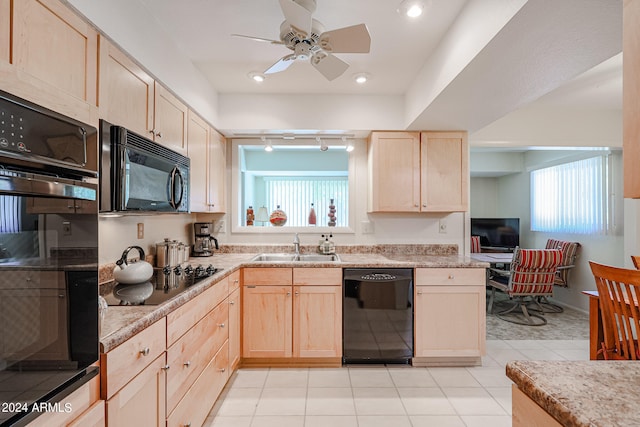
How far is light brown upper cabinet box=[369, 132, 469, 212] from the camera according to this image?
3.04 m

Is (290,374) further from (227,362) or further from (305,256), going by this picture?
(305,256)

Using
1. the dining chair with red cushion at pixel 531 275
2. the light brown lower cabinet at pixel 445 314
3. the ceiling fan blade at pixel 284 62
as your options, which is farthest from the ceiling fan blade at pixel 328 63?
the dining chair with red cushion at pixel 531 275

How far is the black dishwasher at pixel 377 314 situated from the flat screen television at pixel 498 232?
3969 mm

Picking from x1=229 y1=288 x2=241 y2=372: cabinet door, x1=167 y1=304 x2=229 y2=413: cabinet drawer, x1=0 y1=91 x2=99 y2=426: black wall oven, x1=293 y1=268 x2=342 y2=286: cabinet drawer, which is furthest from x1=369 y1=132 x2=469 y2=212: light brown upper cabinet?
x1=0 y1=91 x2=99 y2=426: black wall oven

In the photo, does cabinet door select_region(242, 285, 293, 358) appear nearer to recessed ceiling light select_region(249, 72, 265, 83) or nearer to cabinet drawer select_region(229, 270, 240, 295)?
cabinet drawer select_region(229, 270, 240, 295)

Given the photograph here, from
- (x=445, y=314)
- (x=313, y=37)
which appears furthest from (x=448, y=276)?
(x=313, y=37)

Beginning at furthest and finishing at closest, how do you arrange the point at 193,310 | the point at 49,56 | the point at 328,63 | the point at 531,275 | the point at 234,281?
1. the point at 531,275
2. the point at 234,281
3. the point at 328,63
4. the point at 193,310
5. the point at 49,56

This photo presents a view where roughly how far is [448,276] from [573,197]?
3399mm

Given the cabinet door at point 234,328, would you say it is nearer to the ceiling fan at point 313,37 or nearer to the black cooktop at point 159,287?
the black cooktop at point 159,287

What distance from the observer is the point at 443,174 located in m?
3.05

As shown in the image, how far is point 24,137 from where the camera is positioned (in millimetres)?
758

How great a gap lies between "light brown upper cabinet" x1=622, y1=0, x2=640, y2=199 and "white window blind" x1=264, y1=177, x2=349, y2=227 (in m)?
5.28

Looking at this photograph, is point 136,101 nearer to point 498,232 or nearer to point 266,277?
point 266,277

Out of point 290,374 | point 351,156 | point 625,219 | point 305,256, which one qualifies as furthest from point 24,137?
point 625,219
